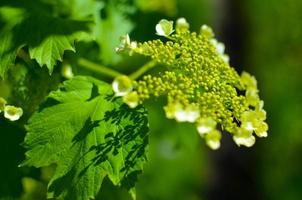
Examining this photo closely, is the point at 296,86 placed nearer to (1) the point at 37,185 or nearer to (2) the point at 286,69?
(2) the point at 286,69

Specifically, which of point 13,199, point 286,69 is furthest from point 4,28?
point 286,69

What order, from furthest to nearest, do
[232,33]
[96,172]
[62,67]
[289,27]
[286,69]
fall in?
[232,33] → [286,69] → [289,27] → [62,67] → [96,172]

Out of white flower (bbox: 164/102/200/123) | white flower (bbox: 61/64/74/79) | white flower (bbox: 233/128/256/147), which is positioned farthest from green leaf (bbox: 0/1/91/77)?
white flower (bbox: 233/128/256/147)

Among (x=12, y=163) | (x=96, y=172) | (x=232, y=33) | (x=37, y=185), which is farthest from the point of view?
(x=232, y=33)

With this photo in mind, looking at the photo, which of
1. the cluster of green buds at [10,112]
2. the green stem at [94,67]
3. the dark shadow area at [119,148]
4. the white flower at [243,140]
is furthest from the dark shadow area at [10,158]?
the white flower at [243,140]

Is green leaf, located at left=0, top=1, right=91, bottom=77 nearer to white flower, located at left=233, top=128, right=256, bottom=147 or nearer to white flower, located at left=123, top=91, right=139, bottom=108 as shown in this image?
white flower, located at left=123, top=91, right=139, bottom=108

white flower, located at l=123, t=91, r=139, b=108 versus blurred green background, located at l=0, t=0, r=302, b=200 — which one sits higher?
blurred green background, located at l=0, t=0, r=302, b=200
